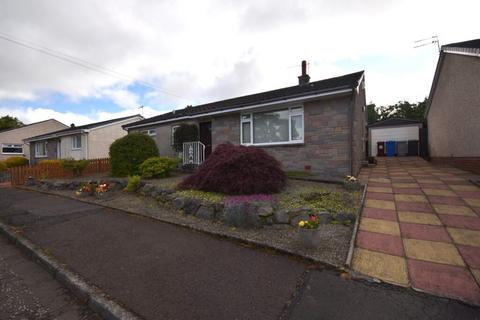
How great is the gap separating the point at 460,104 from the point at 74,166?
17887 mm

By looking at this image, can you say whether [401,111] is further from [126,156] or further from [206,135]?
[126,156]

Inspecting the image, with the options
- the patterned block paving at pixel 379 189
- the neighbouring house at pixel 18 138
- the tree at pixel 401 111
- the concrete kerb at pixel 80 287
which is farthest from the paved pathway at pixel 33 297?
the tree at pixel 401 111

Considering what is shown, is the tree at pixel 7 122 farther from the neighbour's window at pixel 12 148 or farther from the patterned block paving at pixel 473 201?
the patterned block paving at pixel 473 201

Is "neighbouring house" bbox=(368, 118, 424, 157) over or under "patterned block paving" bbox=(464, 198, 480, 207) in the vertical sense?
over

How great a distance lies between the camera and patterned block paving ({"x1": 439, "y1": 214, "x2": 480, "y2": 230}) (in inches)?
149

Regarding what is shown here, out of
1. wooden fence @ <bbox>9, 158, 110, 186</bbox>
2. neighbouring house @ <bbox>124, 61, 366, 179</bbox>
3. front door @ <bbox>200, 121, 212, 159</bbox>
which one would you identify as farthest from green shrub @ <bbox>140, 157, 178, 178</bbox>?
wooden fence @ <bbox>9, 158, 110, 186</bbox>

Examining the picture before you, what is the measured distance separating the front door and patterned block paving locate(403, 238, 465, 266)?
345 inches

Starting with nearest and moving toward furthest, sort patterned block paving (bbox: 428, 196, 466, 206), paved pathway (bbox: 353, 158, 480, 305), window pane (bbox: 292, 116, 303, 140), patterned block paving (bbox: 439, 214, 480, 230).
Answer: paved pathway (bbox: 353, 158, 480, 305) → patterned block paving (bbox: 439, 214, 480, 230) → patterned block paving (bbox: 428, 196, 466, 206) → window pane (bbox: 292, 116, 303, 140)

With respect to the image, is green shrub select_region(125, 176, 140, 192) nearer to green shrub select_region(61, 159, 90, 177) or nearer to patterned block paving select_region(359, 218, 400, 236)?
green shrub select_region(61, 159, 90, 177)

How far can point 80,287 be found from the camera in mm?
2627

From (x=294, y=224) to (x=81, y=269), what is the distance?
3.46 m

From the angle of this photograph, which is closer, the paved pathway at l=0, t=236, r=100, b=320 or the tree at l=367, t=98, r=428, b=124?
the paved pathway at l=0, t=236, r=100, b=320

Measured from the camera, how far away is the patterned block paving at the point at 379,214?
14.3ft

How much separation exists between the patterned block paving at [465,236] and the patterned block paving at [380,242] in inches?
32.3
